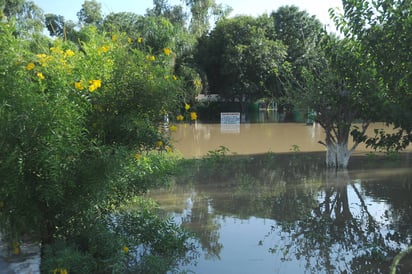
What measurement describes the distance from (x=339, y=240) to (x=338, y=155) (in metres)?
5.74

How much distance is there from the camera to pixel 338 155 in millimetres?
11398

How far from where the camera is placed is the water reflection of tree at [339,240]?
17.1 feet

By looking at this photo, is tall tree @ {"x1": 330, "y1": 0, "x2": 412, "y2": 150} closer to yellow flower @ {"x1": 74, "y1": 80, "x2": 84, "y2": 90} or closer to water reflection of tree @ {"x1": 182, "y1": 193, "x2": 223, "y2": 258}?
water reflection of tree @ {"x1": 182, "y1": 193, "x2": 223, "y2": 258}

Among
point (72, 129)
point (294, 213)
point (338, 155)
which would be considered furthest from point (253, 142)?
point (72, 129)

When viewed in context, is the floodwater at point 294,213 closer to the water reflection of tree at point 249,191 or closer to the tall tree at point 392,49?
the water reflection of tree at point 249,191

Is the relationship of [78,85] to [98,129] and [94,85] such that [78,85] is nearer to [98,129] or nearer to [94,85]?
[94,85]

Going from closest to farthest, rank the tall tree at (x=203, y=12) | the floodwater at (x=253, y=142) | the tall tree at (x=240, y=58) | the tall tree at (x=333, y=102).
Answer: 1. the tall tree at (x=333, y=102)
2. the floodwater at (x=253, y=142)
3. the tall tree at (x=240, y=58)
4. the tall tree at (x=203, y=12)

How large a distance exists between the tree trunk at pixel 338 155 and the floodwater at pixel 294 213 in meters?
0.26

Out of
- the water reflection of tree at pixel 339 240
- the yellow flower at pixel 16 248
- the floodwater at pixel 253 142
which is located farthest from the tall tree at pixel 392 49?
the floodwater at pixel 253 142

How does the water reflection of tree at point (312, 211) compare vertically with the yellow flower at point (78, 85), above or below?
below

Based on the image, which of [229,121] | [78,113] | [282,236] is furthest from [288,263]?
[229,121]

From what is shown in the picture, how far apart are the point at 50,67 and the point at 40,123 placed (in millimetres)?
725

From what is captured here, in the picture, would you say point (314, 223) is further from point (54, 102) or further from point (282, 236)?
point (54, 102)

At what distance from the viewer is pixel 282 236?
20.4 feet
